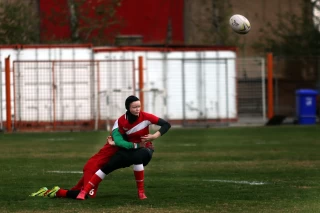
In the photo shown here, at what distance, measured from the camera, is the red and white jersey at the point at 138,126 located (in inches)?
482

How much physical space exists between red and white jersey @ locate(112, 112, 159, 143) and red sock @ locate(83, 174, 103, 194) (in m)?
0.65

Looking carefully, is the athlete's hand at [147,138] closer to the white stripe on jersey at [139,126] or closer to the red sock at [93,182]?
the white stripe on jersey at [139,126]

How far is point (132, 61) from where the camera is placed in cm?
3231

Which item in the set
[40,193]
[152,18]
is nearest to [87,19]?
[152,18]

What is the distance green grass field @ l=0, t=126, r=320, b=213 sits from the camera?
11773 mm

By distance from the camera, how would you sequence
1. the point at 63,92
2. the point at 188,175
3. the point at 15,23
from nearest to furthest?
the point at 188,175, the point at 63,92, the point at 15,23

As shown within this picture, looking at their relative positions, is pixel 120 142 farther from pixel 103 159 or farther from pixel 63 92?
pixel 63 92

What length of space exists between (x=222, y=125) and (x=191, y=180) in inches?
719

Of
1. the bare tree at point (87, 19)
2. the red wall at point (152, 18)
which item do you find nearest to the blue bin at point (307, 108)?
the bare tree at point (87, 19)

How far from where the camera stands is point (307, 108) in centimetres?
3419

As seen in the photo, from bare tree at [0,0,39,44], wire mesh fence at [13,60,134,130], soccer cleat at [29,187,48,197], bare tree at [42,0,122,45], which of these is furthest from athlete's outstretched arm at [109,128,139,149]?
bare tree at [42,0,122,45]

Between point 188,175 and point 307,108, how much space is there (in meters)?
19.0

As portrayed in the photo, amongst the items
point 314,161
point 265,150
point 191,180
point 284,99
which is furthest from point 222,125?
point 191,180

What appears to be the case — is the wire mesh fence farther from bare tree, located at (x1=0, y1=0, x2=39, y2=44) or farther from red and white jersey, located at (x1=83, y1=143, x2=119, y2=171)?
red and white jersey, located at (x1=83, y1=143, x2=119, y2=171)
